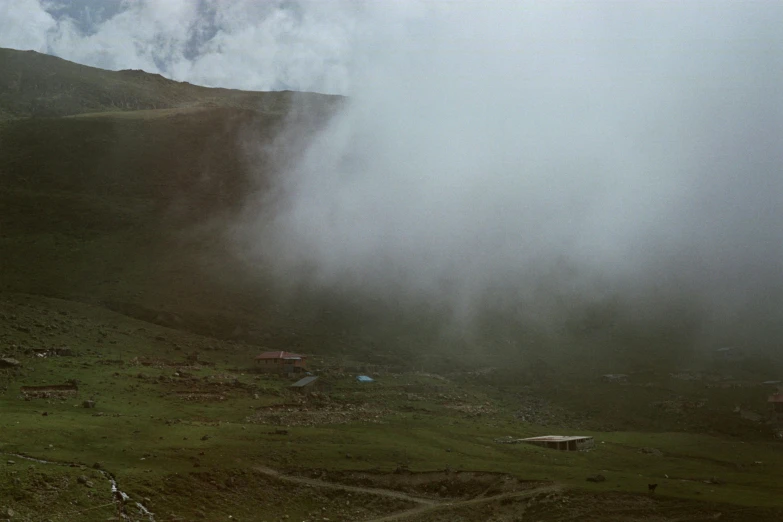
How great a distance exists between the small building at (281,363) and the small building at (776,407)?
43348 mm

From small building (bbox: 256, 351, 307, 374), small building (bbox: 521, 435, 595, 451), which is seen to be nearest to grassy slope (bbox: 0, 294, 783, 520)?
small building (bbox: 521, 435, 595, 451)

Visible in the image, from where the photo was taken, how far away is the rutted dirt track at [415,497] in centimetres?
3475

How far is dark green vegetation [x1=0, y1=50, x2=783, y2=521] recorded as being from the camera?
113 feet

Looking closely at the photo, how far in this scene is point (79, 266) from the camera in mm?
93750

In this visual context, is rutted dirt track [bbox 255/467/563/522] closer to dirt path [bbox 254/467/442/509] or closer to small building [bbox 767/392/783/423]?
dirt path [bbox 254/467/442/509]

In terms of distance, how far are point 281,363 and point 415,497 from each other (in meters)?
36.0

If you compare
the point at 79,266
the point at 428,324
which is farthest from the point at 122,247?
the point at 428,324

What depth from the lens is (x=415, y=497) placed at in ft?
120

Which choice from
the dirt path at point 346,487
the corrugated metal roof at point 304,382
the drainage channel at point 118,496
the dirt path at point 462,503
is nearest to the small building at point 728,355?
the corrugated metal roof at point 304,382

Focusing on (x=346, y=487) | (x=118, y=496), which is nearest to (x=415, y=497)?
(x=346, y=487)

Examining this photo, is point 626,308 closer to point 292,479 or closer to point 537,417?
point 537,417

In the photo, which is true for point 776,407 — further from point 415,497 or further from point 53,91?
point 53,91

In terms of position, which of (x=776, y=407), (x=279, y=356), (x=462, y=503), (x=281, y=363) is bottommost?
(x=462, y=503)

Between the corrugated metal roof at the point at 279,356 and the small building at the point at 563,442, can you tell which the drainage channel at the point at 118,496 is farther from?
the corrugated metal roof at the point at 279,356
